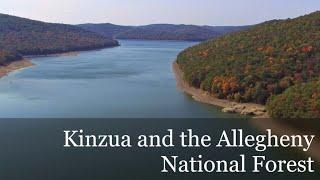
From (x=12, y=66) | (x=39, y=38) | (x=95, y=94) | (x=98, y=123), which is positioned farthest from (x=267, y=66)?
(x=39, y=38)

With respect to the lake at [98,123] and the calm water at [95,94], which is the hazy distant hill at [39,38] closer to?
the calm water at [95,94]

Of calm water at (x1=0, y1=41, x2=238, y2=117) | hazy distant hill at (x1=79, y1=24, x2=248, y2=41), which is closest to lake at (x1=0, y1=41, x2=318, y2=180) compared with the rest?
calm water at (x1=0, y1=41, x2=238, y2=117)

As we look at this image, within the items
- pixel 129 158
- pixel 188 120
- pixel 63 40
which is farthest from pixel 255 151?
pixel 63 40

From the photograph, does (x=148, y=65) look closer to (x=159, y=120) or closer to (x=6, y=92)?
(x=6, y=92)

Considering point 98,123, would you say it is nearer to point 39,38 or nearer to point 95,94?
point 95,94

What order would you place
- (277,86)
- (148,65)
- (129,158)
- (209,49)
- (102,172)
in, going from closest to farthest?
(102,172)
(129,158)
(277,86)
(209,49)
(148,65)

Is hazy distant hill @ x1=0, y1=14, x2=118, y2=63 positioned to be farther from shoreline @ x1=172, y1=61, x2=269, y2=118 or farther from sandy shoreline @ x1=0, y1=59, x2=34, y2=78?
shoreline @ x1=172, y1=61, x2=269, y2=118
